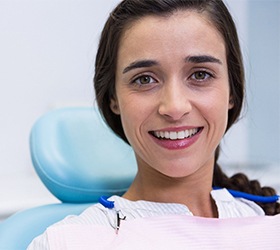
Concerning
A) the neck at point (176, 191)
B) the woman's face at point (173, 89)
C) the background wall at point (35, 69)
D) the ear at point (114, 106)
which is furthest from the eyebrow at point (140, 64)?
the background wall at point (35, 69)

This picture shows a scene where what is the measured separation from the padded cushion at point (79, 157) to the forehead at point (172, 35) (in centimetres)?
31

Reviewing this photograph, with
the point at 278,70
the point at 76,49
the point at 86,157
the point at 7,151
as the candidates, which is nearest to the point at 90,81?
the point at 76,49

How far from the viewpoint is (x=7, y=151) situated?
1806mm

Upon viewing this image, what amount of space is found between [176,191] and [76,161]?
259 mm

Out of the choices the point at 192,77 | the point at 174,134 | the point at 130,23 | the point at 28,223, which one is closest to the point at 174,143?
the point at 174,134

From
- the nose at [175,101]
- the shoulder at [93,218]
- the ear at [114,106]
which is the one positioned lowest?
the shoulder at [93,218]

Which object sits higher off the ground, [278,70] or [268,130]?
[278,70]

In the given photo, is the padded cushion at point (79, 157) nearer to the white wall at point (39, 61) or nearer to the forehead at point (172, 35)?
the forehead at point (172, 35)

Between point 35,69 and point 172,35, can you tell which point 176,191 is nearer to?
point 172,35

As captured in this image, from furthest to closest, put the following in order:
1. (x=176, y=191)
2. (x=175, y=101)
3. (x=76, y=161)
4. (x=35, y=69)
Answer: (x=35, y=69) < (x=76, y=161) < (x=176, y=191) < (x=175, y=101)

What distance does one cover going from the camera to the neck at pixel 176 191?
108 centimetres

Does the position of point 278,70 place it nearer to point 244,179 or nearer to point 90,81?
point 90,81

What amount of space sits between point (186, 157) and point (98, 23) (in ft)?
3.38

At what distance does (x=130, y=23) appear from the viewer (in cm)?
100
